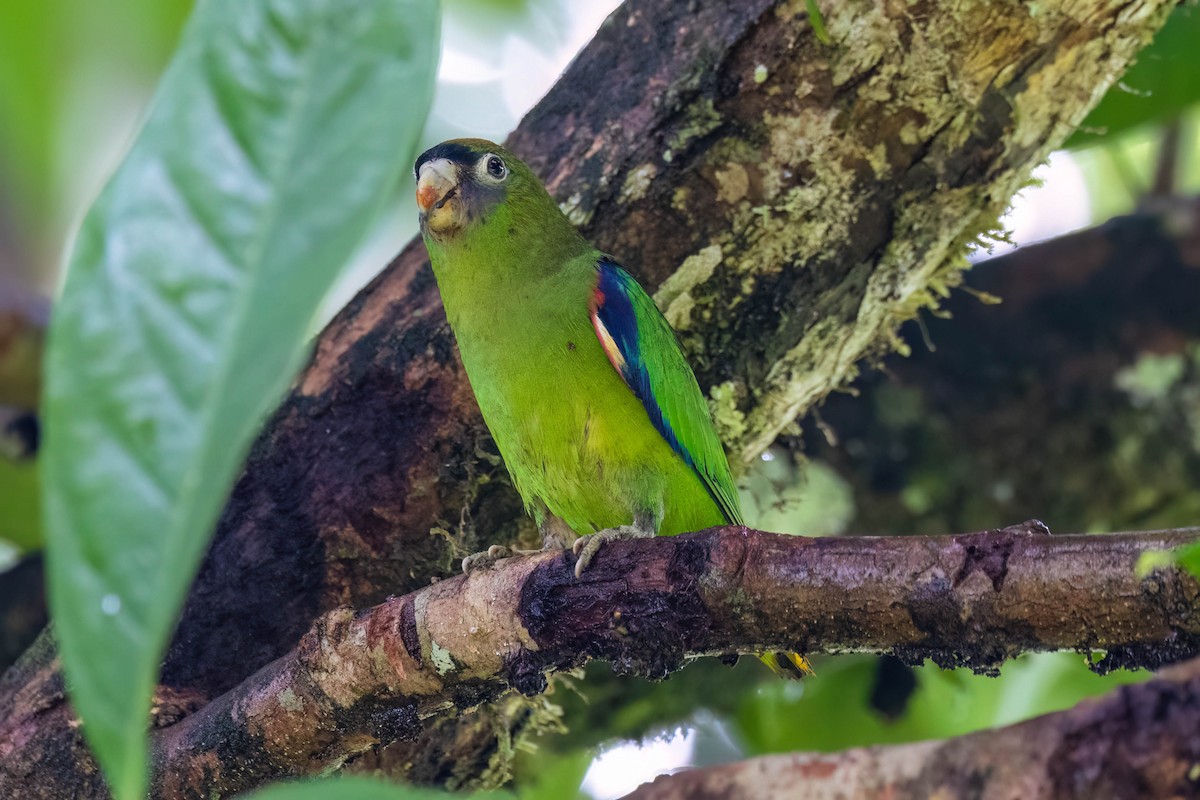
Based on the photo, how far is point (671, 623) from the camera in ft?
6.33

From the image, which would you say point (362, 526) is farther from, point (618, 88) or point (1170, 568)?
point (1170, 568)

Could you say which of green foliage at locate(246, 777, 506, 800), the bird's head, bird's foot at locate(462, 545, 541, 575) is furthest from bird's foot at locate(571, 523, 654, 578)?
green foliage at locate(246, 777, 506, 800)

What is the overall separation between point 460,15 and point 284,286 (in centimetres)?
507

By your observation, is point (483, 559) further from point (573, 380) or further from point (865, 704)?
point (865, 704)

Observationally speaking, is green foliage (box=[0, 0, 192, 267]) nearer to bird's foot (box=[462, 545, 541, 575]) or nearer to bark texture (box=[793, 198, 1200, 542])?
bird's foot (box=[462, 545, 541, 575])

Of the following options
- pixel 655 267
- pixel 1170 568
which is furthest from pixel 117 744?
pixel 655 267

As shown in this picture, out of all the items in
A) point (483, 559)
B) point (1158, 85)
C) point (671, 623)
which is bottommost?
point (671, 623)

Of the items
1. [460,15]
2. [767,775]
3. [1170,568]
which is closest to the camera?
[767,775]

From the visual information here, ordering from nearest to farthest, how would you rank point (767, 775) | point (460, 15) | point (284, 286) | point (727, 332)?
point (284, 286) → point (767, 775) → point (727, 332) → point (460, 15)

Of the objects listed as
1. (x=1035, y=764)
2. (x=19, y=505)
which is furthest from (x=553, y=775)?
(x=1035, y=764)

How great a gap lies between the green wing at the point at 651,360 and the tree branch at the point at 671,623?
0.74 meters

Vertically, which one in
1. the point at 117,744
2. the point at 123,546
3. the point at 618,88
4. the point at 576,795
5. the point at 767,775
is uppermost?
the point at 618,88

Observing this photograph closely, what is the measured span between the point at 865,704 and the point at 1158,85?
2.58m

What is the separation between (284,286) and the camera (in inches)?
33.8
